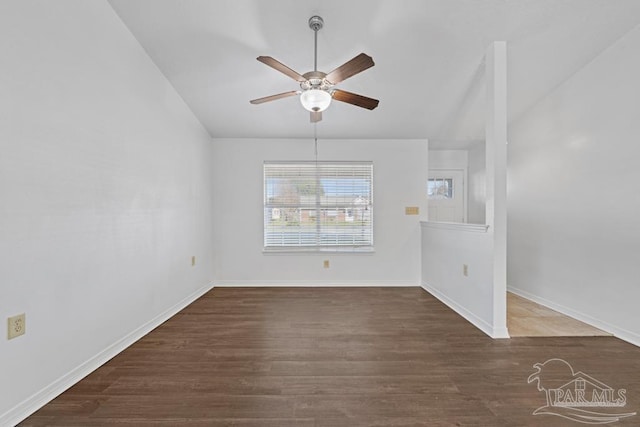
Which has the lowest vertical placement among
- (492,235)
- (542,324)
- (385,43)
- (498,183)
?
(542,324)

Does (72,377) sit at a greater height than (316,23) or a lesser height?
lesser

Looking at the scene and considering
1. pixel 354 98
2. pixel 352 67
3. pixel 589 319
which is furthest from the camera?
pixel 589 319

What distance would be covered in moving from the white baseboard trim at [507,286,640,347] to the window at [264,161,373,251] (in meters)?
2.07

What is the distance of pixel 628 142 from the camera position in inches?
97.9

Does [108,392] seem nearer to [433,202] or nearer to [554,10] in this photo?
A: [554,10]

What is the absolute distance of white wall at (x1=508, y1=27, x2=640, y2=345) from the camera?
8.15 ft

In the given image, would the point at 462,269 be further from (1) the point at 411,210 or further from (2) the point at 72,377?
(2) the point at 72,377

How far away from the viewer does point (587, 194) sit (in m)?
2.84

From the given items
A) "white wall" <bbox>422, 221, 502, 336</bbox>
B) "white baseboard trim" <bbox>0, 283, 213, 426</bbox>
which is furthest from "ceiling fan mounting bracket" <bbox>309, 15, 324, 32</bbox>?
"white baseboard trim" <bbox>0, 283, 213, 426</bbox>

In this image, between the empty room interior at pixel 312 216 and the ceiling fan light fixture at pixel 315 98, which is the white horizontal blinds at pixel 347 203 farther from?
the ceiling fan light fixture at pixel 315 98

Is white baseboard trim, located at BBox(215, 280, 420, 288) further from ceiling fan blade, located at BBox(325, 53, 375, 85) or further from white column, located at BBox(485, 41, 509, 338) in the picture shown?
ceiling fan blade, located at BBox(325, 53, 375, 85)

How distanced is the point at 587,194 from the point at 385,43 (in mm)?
2405

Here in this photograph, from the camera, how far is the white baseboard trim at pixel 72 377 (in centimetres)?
154

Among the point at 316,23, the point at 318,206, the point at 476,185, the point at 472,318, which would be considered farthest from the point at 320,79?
the point at 476,185
